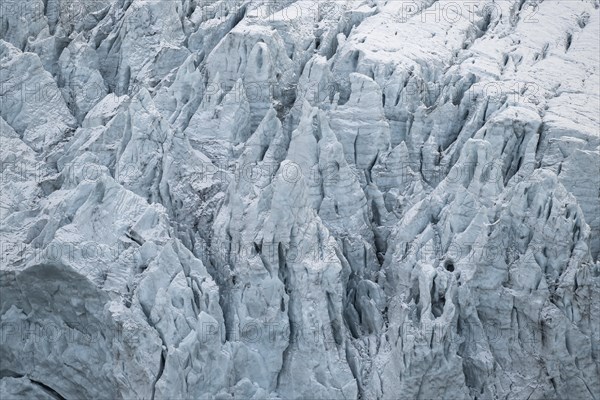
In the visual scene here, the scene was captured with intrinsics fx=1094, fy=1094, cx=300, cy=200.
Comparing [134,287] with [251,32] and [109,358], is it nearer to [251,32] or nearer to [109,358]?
[109,358]

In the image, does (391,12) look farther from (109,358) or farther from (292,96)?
(109,358)

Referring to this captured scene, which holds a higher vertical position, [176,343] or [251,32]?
[251,32]

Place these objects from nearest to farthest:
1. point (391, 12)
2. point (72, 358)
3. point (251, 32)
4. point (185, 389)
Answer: point (185, 389) → point (72, 358) → point (251, 32) → point (391, 12)

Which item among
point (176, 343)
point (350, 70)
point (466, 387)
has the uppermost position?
point (350, 70)

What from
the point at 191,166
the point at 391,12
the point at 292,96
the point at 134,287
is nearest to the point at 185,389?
the point at 134,287

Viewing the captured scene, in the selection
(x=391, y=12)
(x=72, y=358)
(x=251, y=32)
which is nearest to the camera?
(x=72, y=358)

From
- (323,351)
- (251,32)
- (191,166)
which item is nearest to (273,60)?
→ (251,32)

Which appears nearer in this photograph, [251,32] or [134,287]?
[134,287]
